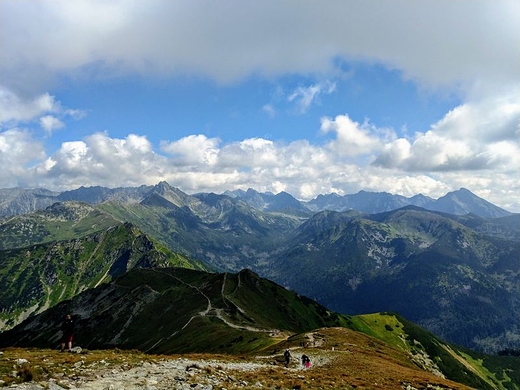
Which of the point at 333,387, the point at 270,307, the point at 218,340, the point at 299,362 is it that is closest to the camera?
the point at 333,387

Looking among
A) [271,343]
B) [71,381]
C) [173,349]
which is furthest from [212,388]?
[173,349]

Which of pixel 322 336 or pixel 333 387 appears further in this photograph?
pixel 322 336

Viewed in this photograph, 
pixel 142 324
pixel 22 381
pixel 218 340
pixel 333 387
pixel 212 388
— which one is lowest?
pixel 142 324

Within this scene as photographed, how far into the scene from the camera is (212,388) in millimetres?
25422

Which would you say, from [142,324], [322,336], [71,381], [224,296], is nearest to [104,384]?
[71,381]

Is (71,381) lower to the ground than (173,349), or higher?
higher

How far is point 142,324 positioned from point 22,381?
599 feet

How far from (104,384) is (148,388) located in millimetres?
2868

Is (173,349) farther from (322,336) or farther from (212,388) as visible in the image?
(212,388)

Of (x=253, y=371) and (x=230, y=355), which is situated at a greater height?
(x=253, y=371)

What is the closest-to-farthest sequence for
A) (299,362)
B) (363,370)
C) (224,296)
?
1. (363,370)
2. (299,362)
3. (224,296)

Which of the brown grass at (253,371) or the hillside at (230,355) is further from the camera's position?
the hillside at (230,355)

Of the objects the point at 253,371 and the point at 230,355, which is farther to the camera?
the point at 230,355

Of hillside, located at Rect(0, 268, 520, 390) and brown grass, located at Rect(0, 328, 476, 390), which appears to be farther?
hillside, located at Rect(0, 268, 520, 390)
